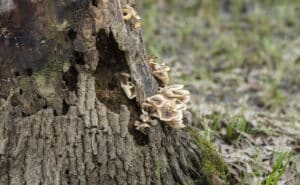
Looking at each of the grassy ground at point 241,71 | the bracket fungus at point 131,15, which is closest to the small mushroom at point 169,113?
the bracket fungus at point 131,15

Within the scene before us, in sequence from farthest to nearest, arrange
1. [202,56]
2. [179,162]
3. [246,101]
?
[202,56], [246,101], [179,162]

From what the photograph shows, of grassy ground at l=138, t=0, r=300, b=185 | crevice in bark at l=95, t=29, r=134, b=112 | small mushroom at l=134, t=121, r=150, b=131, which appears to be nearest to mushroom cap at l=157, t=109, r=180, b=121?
small mushroom at l=134, t=121, r=150, b=131

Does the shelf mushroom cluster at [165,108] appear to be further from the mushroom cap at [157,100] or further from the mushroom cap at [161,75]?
the mushroom cap at [161,75]

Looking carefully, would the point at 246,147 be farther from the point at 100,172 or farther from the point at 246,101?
the point at 246,101

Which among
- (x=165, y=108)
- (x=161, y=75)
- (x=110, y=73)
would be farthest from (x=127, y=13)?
(x=165, y=108)

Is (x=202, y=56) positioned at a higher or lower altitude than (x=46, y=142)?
higher

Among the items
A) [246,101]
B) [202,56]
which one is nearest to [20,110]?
[246,101]

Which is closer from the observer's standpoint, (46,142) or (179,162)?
(46,142)

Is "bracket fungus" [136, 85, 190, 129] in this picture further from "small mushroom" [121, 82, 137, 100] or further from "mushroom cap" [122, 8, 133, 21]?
"mushroom cap" [122, 8, 133, 21]
